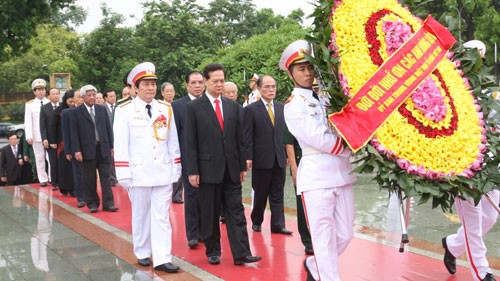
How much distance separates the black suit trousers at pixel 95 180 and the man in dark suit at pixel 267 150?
115 inches

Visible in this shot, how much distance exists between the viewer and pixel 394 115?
14.2 feet

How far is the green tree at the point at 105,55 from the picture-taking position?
27.1 metres

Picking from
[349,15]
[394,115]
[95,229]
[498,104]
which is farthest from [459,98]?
[95,229]

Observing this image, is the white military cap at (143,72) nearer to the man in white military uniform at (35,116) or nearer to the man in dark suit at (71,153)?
the man in dark suit at (71,153)

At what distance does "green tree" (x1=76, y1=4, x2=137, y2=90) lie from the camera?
27062 mm

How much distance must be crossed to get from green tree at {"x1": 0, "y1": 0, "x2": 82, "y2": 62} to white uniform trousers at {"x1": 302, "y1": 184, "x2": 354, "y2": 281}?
59.9 ft

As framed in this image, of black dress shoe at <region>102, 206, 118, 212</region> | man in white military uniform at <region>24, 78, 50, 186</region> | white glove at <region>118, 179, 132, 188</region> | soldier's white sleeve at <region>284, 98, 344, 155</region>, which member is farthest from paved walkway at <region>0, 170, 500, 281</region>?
man in white military uniform at <region>24, 78, 50, 186</region>

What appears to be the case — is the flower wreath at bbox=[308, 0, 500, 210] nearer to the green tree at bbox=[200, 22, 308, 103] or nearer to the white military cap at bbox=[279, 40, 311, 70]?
the white military cap at bbox=[279, 40, 311, 70]

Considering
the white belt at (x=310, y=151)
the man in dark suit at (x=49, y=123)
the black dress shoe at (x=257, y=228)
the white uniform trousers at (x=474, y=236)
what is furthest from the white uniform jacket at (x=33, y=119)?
the white uniform trousers at (x=474, y=236)

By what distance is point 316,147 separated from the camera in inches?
174

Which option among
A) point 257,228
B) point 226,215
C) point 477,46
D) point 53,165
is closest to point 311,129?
point 477,46

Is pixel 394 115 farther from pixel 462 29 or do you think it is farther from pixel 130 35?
pixel 130 35

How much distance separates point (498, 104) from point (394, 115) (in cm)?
101

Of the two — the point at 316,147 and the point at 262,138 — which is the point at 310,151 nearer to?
the point at 316,147
